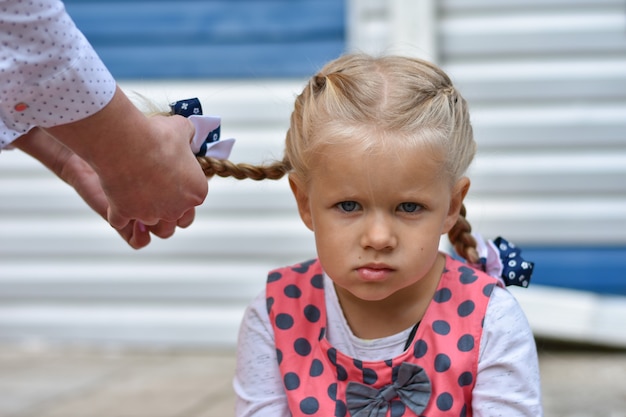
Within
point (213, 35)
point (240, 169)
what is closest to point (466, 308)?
point (240, 169)

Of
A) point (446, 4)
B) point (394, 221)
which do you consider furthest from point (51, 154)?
point (446, 4)

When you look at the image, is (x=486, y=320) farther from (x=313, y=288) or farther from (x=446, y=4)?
(x=446, y=4)

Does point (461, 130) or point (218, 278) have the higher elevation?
point (461, 130)

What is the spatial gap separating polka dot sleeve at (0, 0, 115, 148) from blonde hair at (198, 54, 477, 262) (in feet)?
1.60

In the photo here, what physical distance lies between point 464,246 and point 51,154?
955 mm

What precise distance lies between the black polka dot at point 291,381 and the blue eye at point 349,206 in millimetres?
383

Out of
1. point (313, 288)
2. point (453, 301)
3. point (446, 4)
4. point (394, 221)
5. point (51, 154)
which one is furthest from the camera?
point (446, 4)

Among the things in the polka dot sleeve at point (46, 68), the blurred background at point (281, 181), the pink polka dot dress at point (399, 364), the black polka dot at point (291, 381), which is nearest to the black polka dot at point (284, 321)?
the pink polka dot dress at point (399, 364)

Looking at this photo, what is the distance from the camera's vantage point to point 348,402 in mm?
1985

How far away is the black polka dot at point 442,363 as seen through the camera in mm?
1946

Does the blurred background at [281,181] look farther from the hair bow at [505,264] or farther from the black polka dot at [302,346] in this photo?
the black polka dot at [302,346]

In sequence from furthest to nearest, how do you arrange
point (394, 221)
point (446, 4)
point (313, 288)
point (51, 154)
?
point (446, 4) < point (51, 154) < point (313, 288) < point (394, 221)

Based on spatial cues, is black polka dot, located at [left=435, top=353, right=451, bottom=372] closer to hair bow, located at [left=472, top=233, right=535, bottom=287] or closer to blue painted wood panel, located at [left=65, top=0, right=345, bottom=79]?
hair bow, located at [left=472, top=233, right=535, bottom=287]

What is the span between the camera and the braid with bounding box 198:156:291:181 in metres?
2.06
